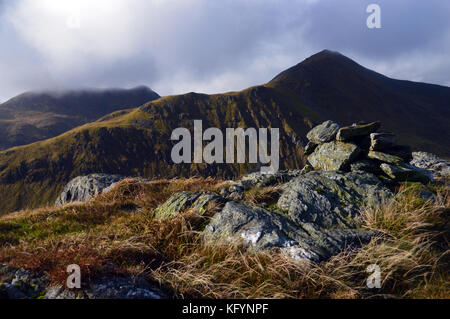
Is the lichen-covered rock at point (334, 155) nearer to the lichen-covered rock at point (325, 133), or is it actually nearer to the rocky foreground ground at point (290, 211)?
the rocky foreground ground at point (290, 211)

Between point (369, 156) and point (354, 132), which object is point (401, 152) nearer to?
point (369, 156)

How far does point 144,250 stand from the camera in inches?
171

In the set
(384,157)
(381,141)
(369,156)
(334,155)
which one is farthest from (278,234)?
(381,141)

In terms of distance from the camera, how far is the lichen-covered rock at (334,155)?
27.9ft

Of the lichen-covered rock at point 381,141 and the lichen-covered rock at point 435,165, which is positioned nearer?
the lichen-covered rock at point 381,141

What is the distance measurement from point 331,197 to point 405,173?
3.36 m

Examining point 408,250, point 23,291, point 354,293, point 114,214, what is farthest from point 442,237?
point 114,214

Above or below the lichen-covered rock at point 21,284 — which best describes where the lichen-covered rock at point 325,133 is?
above

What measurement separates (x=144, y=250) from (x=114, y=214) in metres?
3.53

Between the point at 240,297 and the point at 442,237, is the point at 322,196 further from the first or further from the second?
the point at 240,297

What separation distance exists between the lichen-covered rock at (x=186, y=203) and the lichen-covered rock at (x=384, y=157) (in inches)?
247

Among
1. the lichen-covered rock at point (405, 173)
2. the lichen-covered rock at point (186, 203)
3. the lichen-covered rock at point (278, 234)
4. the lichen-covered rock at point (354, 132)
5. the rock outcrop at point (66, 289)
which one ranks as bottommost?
the rock outcrop at point (66, 289)

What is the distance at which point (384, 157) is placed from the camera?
812cm

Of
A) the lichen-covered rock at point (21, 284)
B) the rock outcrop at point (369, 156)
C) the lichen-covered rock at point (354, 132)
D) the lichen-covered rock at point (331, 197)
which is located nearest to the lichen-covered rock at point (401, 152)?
the rock outcrop at point (369, 156)
